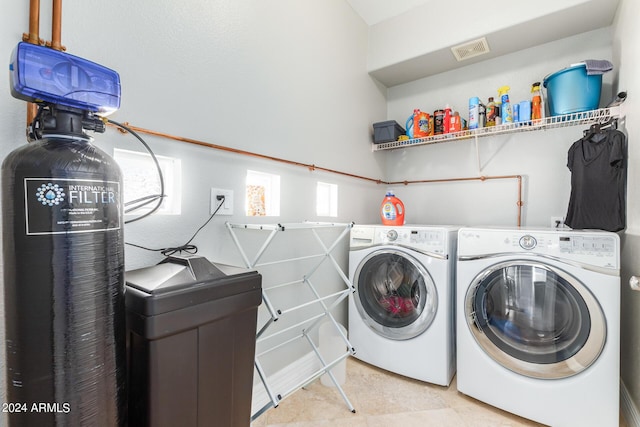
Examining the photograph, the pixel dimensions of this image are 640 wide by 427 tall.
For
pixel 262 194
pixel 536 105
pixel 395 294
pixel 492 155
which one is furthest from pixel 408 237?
pixel 536 105

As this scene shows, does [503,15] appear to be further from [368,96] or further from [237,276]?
[237,276]

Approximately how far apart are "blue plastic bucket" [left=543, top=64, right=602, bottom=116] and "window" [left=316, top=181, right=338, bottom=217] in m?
1.60

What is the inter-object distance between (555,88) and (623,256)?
44.6 inches

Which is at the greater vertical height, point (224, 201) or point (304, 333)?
point (224, 201)

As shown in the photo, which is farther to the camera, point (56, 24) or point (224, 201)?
point (224, 201)

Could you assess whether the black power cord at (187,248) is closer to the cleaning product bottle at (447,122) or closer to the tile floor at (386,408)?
the tile floor at (386,408)

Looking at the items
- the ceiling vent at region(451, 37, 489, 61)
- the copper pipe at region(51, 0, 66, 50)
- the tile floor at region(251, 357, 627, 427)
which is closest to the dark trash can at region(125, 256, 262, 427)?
the tile floor at region(251, 357, 627, 427)

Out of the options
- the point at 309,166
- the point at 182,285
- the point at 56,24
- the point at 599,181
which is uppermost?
the point at 56,24

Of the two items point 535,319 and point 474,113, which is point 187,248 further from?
point 474,113

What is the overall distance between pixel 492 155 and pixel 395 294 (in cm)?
148

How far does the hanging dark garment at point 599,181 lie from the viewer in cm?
160

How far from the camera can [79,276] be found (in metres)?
0.66

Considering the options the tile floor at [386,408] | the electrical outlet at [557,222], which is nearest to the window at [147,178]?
the tile floor at [386,408]

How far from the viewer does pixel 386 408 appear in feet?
5.24
